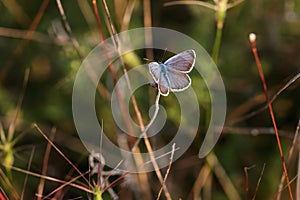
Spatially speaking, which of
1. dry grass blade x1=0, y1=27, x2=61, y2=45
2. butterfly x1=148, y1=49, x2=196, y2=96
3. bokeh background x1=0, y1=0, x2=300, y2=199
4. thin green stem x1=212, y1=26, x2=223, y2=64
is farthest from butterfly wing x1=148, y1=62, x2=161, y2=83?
dry grass blade x1=0, y1=27, x2=61, y2=45

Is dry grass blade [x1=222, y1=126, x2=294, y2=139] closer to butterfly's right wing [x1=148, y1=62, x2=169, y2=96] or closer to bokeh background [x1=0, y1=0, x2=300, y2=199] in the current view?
bokeh background [x1=0, y1=0, x2=300, y2=199]

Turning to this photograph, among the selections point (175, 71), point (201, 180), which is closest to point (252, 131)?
point (201, 180)

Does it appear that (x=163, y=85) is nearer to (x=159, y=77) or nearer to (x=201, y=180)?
(x=159, y=77)

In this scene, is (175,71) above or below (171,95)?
below

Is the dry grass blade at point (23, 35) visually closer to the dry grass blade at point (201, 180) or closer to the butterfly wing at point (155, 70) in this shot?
the dry grass blade at point (201, 180)

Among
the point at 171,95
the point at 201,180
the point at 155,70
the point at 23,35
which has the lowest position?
the point at 201,180

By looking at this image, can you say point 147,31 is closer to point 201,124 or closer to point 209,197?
point 201,124

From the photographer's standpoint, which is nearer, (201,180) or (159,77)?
(159,77)

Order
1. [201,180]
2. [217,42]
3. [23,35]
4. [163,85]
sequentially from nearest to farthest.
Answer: [163,85]
[217,42]
[201,180]
[23,35]
